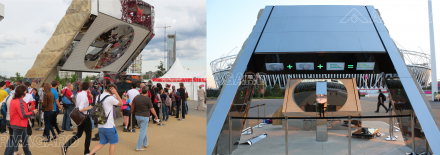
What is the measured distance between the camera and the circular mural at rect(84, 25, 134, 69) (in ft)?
65.8

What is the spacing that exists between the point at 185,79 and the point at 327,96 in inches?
508

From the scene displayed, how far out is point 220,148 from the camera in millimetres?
4945

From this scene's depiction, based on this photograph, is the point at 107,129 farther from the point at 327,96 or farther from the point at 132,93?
the point at 327,96

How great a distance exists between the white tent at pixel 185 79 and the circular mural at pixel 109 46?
4.52 metres

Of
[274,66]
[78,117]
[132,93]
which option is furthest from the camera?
[132,93]

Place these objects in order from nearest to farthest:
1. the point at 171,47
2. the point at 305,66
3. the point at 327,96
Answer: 1. the point at 305,66
2. the point at 327,96
3. the point at 171,47

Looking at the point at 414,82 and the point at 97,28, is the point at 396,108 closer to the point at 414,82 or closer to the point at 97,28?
the point at 414,82

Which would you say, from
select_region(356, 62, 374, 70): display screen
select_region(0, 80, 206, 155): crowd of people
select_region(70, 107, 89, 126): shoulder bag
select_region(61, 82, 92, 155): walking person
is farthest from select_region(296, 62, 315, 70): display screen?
select_region(70, 107, 89, 126): shoulder bag

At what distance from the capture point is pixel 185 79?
66.9 feet

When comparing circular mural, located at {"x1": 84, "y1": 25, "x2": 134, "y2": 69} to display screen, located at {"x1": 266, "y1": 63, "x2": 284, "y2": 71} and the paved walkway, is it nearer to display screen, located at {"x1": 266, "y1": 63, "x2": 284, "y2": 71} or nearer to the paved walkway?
the paved walkway

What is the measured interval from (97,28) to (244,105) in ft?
49.3

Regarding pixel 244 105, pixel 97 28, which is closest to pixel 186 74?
pixel 97 28

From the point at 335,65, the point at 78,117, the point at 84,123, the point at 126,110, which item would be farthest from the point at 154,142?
the point at 335,65

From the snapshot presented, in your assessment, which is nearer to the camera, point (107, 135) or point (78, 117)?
point (107, 135)
